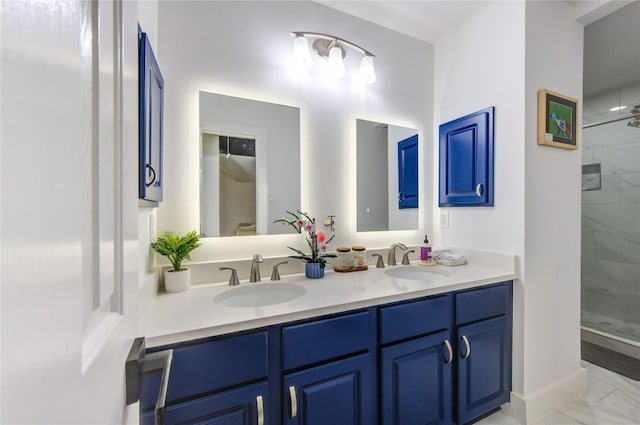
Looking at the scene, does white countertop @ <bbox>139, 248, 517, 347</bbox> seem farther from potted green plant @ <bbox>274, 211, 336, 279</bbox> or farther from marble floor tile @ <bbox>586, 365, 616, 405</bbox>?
marble floor tile @ <bbox>586, 365, 616, 405</bbox>

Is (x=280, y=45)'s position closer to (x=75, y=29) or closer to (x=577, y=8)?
(x=75, y=29)

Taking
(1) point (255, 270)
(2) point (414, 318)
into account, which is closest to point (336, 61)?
(1) point (255, 270)

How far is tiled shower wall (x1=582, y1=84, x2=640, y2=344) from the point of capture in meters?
2.50

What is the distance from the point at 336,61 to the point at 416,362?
1.73 meters

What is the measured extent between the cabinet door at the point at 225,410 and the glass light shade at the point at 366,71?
180 cm

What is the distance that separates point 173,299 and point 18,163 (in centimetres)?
114

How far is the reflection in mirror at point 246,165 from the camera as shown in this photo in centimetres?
145

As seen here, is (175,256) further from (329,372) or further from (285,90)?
(285,90)

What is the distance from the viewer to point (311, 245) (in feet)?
5.23

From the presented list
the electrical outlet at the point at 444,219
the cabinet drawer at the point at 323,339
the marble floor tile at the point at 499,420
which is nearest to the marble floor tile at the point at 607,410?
the marble floor tile at the point at 499,420

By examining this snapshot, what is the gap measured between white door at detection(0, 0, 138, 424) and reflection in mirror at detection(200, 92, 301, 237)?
1115 millimetres

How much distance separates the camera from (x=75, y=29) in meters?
0.24

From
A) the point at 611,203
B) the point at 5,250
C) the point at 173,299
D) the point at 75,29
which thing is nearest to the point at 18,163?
the point at 5,250

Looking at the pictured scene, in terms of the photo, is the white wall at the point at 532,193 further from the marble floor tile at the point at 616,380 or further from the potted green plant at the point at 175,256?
the potted green plant at the point at 175,256
